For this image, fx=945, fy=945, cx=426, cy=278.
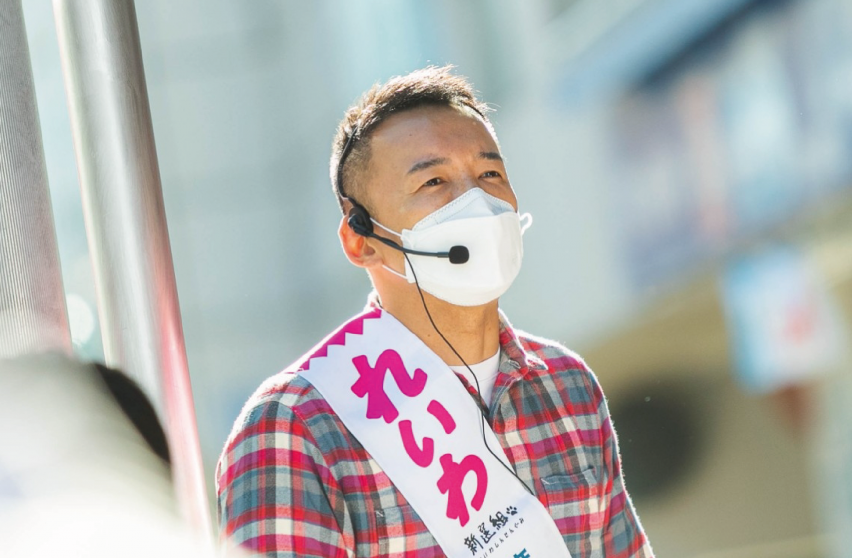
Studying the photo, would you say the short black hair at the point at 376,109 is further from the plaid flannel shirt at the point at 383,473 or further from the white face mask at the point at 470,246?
the plaid flannel shirt at the point at 383,473

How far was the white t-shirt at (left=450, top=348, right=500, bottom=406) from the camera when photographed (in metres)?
2.39

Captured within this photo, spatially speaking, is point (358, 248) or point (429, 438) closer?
point (429, 438)

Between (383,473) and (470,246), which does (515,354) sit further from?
(383,473)

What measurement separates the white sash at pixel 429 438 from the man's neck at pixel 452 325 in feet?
0.11

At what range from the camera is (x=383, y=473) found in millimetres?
2123

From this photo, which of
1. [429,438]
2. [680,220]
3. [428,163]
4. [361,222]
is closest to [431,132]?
[428,163]

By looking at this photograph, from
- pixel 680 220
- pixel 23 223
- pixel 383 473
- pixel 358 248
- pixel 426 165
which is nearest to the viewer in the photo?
pixel 23 223

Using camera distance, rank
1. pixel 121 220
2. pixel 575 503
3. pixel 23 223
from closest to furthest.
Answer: pixel 23 223 → pixel 121 220 → pixel 575 503

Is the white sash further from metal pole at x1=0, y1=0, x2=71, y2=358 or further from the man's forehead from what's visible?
metal pole at x1=0, y1=0, x2=71, y2=358

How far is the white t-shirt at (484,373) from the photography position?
239cm

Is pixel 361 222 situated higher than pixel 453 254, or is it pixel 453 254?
pixel 361 222

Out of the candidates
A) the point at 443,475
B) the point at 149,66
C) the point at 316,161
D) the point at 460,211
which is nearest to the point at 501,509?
the point at 443,475

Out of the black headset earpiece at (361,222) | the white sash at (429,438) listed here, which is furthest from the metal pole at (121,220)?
the black headset earpiece at (361,222)

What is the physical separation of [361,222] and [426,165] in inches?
8.8
